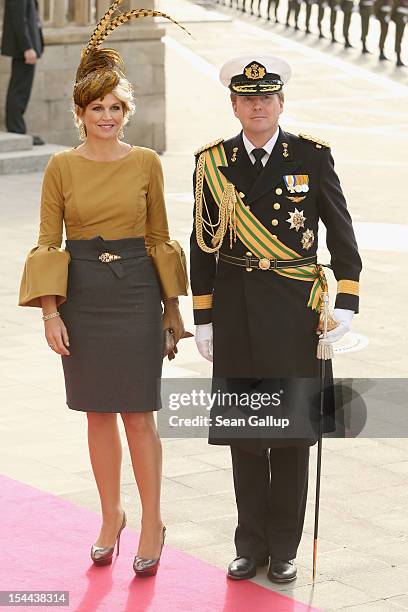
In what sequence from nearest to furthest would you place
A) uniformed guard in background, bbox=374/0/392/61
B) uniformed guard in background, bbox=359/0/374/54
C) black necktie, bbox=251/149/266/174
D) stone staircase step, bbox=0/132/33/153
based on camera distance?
black necktie, bbox=251/149/266/174
stone staircase step, bbox=0/132/33/153
uniformed guard in background, bbox=374/0/392/61
uniformed guard in background, bbox=359/0/374/54

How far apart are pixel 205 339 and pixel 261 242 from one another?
0.42 m

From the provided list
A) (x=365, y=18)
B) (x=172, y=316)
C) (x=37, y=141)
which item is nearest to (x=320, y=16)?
(x=365, y=18)

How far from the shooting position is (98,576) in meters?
5.68

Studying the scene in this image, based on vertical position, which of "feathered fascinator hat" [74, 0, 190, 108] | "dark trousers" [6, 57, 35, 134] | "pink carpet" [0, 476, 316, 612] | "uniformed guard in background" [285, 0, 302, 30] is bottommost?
"uniformed guard in background" [285, 0, 302, 30]

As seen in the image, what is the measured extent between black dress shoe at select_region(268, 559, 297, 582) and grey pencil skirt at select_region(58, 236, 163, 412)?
2.36ft

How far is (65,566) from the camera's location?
5.77m

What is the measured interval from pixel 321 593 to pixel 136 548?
31.6 inches

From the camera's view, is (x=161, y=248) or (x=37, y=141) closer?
(x=161, y=248)

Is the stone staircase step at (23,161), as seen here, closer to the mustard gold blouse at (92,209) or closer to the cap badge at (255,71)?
the mustard gold blouse at (92,209)

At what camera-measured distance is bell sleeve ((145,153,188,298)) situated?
18.4 feet

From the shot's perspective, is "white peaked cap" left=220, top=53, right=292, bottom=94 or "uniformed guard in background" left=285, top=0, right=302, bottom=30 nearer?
"white peaked cap" left=220, top=53, right=292, bottom=94

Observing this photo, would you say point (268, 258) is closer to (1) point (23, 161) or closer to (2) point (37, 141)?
(1) point (23, 161)

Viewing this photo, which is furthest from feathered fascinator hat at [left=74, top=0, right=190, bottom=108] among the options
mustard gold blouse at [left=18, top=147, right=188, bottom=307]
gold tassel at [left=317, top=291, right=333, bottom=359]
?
gold tassel at [left=317, top=291, right=333, bottom=359]

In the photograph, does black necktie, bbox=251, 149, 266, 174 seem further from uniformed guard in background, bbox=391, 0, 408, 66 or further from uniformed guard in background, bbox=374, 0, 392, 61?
uniformed guard in background, bbox=374, 0, 392, 61
